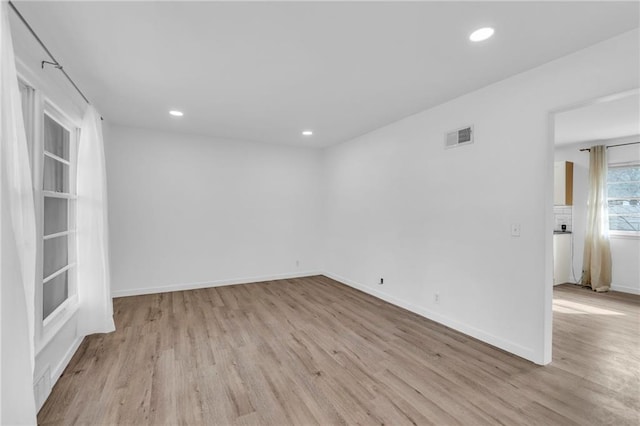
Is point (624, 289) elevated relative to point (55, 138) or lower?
lower

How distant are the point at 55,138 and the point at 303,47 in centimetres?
245

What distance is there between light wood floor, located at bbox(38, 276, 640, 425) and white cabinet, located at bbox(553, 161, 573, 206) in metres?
2.30

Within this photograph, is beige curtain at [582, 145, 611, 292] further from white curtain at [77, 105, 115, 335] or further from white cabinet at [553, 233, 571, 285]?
white curtain at [77, 105, 115, 335]

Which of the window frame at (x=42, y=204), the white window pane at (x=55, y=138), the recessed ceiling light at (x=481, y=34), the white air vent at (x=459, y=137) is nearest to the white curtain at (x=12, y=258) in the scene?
the window frame at (x=42, y=204)

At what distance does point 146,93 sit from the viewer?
3090 mm

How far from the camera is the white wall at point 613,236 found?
474 cm

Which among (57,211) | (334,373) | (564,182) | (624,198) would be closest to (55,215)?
(57,211)

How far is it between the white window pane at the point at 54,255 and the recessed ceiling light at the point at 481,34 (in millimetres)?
3756

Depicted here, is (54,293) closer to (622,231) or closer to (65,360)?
(65,360)

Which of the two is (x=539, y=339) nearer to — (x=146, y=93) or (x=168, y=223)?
(x=146, y=93)

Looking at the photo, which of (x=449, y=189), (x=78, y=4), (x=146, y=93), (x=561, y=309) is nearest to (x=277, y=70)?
(x=78, y=4)

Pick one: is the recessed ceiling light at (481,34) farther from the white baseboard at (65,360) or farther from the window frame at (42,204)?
the white baseboard at (65,360)

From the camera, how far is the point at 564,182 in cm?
529

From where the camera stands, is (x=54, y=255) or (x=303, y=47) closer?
(x=303, y=47)
